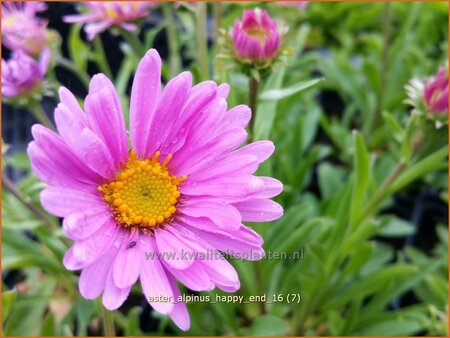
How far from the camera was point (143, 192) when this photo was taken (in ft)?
2.09

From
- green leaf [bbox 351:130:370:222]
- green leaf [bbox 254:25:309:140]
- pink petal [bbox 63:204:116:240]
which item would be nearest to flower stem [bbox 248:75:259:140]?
green leaf [bbox 254:25:309:140]

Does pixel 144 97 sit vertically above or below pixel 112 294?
above

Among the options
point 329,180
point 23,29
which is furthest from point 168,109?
point 329,180

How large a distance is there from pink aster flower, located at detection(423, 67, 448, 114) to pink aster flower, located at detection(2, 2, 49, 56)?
2.39ft

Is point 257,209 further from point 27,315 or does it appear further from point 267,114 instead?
point 27,315

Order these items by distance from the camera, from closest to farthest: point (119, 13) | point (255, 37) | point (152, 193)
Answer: point (152, 193)
point (255, 37)
point (119, 13)

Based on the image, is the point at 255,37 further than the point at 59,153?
Yes

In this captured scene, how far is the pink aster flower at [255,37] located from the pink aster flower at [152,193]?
209 millimetres

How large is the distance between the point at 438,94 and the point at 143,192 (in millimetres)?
459

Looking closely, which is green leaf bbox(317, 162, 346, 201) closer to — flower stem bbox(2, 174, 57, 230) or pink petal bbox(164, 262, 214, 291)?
flower stem bbox(2, 174, 57, 230)

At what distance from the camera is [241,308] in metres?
1.00

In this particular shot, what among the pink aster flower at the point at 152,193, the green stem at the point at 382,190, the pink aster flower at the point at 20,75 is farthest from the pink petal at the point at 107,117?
the green stem at the point at 382,190

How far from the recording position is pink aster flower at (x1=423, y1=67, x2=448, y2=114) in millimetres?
762

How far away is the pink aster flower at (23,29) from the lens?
0.99 m
